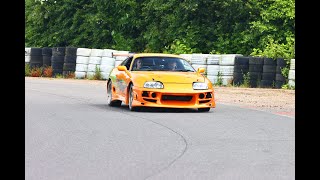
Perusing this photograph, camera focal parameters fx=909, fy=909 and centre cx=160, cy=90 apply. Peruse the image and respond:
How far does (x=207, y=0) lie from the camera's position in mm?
43250

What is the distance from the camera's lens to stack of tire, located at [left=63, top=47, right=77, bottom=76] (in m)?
39.3

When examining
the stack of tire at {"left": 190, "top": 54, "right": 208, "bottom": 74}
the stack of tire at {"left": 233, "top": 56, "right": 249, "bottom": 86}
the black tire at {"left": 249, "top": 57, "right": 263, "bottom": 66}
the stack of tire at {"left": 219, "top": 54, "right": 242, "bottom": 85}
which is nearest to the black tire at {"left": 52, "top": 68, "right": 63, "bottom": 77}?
the stack of tire at {"left": 190, "top": 54, "right": 208, "bottom": 74}

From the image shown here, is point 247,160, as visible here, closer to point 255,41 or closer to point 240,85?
point 240,85

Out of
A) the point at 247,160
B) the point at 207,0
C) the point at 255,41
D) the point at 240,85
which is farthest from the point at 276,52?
the point at 247,160

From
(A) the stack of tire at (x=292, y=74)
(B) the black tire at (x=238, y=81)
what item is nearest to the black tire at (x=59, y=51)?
(B) the black tire at (x=238, y=81)

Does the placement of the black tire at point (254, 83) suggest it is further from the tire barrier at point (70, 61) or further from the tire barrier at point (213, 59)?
the tire barrier at point (70, 61)

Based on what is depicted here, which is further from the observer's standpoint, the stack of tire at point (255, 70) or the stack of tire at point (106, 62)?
the stack of tire at point (106, 62)

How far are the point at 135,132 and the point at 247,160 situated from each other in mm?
3897

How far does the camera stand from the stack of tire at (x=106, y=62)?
124ft

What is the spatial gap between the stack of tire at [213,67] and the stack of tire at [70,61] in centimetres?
748

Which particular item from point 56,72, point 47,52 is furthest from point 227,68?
point 47,52

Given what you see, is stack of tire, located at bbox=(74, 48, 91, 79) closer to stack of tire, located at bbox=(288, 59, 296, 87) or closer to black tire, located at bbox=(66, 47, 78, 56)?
black tire, located at bbox=(66, 47, 78, 56)

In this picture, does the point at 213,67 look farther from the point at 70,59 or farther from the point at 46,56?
the point at 46,56

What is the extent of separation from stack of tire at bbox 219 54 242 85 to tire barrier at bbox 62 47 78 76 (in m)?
8.16
